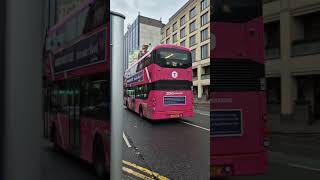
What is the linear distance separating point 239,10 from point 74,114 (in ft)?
5.63

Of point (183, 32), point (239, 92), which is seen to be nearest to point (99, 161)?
point (183, 32)

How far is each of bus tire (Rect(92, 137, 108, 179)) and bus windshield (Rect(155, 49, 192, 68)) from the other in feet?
1.60

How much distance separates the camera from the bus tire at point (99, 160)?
1.43 m

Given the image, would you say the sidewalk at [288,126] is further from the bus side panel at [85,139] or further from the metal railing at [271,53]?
the bus side panel at [85,139]

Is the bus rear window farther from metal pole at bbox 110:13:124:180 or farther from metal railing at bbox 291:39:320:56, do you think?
metal railing at bbox 291:39:320:56

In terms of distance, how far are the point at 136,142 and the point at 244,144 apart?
58.2 inches

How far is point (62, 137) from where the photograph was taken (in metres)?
1.68

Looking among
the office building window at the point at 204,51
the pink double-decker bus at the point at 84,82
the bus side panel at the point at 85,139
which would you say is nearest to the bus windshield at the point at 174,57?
the office building window at the point at 204,51

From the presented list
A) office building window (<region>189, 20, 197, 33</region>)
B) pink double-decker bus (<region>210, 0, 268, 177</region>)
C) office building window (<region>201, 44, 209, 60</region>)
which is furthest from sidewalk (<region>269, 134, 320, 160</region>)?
office building window (<region>189, 20, 197, 33</region>)

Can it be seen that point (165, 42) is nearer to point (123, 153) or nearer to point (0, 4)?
point (123, 153)

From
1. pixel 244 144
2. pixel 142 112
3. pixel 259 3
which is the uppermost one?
pixel 259 3

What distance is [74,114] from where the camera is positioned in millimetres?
1669

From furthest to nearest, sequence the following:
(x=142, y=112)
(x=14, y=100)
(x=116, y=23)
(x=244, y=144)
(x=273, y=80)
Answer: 1. (x=273, y=80)
2. (x=244, y=144)
3. (x=142, y=112)
4. (x=116, y=23)
5. (x=14, y=100)

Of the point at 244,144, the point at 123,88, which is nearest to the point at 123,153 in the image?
the point at 123,88
